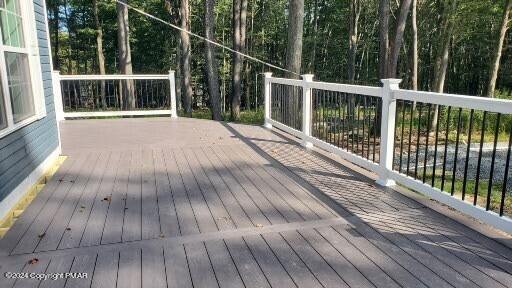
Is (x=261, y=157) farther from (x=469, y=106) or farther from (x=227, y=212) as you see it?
(x=469, y=106)

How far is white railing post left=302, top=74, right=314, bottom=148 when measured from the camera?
5051 millimetres

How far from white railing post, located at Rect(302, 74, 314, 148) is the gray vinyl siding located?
3.14 m

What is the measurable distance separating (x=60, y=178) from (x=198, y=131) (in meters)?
2.93

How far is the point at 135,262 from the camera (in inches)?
88.3

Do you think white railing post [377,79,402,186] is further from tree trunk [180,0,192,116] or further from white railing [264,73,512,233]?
tree trunk [180,0,192,116]

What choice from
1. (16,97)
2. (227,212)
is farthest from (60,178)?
(227,212)

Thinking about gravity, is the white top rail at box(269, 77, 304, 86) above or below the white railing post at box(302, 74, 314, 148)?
above

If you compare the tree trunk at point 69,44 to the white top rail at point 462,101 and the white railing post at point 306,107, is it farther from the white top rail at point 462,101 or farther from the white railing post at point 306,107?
the white top rail at point 462,101

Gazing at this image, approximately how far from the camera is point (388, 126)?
345cm

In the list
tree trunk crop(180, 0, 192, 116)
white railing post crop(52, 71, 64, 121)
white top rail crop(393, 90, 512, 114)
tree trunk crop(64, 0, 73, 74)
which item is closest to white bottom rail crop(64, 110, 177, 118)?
white railing post crop(52, 71, 64, 121)

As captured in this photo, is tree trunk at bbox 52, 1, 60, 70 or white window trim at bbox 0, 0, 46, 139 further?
tree trunk at bbox 52, 1, 60, 70

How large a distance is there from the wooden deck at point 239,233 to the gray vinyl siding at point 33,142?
27cm

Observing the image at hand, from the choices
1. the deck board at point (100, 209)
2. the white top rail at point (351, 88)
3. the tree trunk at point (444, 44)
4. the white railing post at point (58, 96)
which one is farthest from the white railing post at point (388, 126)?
the tree trunk at point (444, 44)

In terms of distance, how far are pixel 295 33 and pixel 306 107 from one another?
2.63 metres
